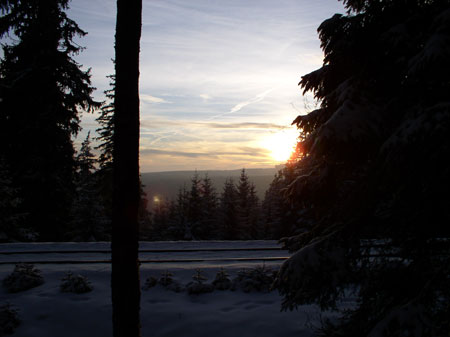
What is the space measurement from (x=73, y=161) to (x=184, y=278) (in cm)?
1295

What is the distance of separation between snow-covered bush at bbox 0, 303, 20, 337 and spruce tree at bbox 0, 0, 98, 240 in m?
12.6

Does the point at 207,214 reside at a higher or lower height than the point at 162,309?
lower

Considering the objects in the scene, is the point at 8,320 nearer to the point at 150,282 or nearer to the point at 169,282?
the point at 150,282

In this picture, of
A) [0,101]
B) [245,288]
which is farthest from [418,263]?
[0,101]

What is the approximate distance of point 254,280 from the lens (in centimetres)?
904

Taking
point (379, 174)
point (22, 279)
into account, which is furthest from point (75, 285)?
point (379, 174)

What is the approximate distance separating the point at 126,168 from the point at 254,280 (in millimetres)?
5859

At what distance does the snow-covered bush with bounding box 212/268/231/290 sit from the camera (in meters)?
9.04

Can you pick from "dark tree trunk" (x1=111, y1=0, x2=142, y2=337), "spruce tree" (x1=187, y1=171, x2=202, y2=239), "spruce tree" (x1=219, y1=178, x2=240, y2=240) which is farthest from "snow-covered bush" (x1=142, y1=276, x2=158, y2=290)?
"spruce tree" (x1=219, y1=178, x2=240, y2=240)

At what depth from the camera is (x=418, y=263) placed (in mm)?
3732

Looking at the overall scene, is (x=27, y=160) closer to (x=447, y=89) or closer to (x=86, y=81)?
(x=86, y=81)

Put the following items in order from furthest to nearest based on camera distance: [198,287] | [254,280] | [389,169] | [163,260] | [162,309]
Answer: [163,260] < [254,280] < [198,287] < [162,309] < [389,169]

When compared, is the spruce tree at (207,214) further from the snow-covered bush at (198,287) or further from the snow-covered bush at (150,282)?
the snow-covered bush at (198,287)

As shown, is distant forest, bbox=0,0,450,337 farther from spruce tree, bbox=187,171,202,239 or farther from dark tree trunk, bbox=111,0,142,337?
spruce tree, bbox=187,171,202,239
